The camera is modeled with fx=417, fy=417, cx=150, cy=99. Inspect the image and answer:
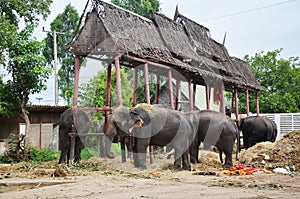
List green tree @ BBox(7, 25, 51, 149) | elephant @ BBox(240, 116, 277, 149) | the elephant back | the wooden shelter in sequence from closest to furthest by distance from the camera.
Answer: the elephant back
the wooden shelter
green tree @ BBox(7, 25, 51, 149)
elephant @ BBox(240, 116, 277, 149)

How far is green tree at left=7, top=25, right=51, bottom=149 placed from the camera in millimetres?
15562

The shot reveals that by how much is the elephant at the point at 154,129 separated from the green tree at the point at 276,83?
20.0 metres

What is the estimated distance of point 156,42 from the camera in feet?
46.8

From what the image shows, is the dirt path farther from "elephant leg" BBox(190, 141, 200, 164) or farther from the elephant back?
"elephant leg" BBox(190, 141, 200, 164)

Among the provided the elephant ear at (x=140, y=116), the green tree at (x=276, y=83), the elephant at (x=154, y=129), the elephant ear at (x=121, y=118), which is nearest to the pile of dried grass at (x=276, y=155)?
the elephant at (x=154, y=129)

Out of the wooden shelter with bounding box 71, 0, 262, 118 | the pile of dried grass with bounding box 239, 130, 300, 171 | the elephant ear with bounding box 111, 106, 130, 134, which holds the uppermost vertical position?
the wooden shelter with bounding box 71, 0, 262, 118

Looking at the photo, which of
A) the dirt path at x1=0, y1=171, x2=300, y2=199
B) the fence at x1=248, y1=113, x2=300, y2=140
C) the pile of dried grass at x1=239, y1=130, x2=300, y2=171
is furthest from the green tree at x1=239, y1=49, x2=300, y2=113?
the dirt path at x1=0, y1=171, x2=300, y2=199

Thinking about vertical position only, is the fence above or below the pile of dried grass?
above

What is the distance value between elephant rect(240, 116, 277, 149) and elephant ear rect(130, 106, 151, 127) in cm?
871

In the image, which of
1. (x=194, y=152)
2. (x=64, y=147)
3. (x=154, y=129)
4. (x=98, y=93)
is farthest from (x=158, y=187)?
(x=98, y=93)

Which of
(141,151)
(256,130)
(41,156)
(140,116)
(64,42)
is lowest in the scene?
(41,156)

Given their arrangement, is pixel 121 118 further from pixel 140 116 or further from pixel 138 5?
pixel 138 5

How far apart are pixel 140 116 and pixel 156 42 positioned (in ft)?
13.9

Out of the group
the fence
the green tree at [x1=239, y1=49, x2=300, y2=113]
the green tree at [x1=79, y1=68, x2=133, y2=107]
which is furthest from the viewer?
the green tree at [x1=239, y1=49, x2=300, y2=113]
